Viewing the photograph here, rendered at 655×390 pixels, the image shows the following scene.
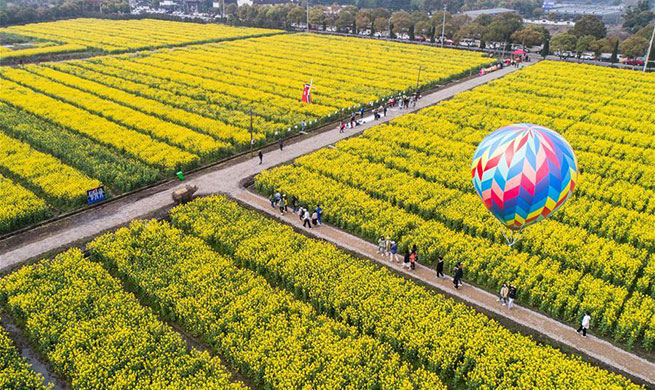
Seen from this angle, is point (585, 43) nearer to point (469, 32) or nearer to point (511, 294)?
point (469, 32)

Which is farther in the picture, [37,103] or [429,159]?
[37,103]

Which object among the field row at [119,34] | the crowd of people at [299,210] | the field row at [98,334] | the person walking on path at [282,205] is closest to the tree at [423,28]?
the field row at [119,34]

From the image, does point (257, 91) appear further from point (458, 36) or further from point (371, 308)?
point (458, 36)

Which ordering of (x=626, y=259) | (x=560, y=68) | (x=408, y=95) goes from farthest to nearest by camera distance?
(x=560, y=68), (x=408, y=95), (x=626, y=259)

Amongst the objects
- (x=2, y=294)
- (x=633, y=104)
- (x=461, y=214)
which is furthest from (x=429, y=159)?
(x=633, y=104)

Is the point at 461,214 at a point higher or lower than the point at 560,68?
lower

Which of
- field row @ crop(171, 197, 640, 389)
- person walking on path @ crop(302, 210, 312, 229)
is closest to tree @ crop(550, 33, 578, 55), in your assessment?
person walking on path @ crop(302, 210, 312, 229)
